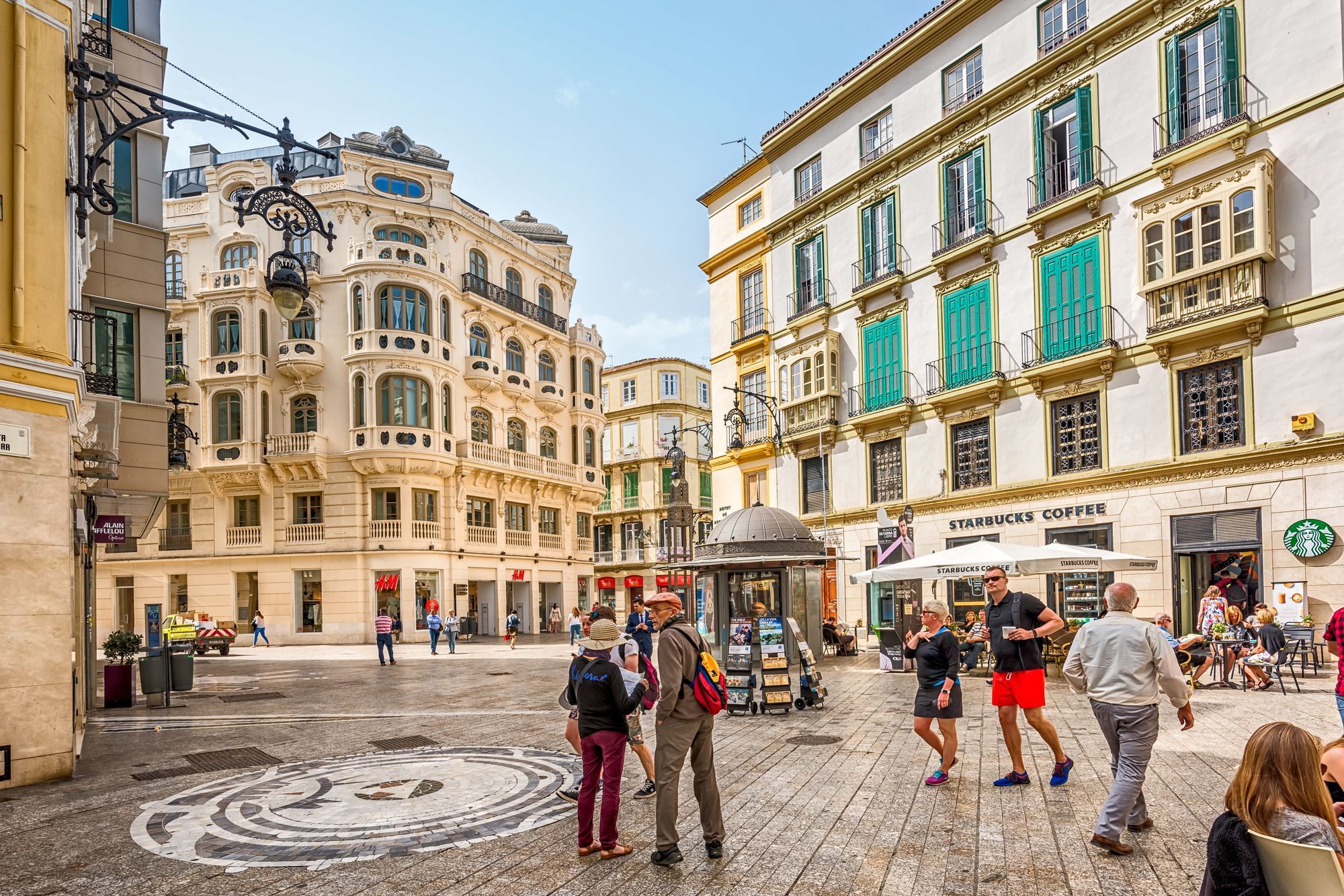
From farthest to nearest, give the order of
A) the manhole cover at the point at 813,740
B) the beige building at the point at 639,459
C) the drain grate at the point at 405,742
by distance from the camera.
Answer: the beige building at the point at 639,459
the drain grate at the point at 405,742
the manhole cover at the point at 813,740

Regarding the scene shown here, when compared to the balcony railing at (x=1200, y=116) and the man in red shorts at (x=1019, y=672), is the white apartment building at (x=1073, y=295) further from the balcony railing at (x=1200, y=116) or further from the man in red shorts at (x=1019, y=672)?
the man in red shorts at (x=1019, y=672)

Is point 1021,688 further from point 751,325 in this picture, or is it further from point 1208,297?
point 751,325

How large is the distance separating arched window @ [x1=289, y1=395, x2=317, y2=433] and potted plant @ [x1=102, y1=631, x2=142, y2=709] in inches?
961

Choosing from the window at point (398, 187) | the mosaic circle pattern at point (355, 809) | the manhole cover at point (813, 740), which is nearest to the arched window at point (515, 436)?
the window at point (398, 187)

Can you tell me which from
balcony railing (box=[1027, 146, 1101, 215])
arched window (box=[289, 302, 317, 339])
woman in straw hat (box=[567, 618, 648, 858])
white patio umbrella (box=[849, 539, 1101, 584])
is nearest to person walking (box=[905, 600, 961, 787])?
woman in straw hat (box=[567, 618, 648, 858])

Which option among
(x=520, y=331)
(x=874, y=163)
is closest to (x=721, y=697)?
(x=874, y=163)

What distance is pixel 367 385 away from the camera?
128ft

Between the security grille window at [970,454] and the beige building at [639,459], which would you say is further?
the beige building at [639,459]

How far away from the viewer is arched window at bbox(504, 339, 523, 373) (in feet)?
150

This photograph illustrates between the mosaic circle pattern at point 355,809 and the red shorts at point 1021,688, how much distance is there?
3.97m

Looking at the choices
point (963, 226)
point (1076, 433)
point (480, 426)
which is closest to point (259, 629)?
point (480, 426)

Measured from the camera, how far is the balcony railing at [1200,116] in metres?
19.2

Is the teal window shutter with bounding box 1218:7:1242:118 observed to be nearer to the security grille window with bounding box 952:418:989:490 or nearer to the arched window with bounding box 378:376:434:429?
the security grille window with bounding box 952:418:989:490

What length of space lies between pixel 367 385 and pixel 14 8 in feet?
97.3
